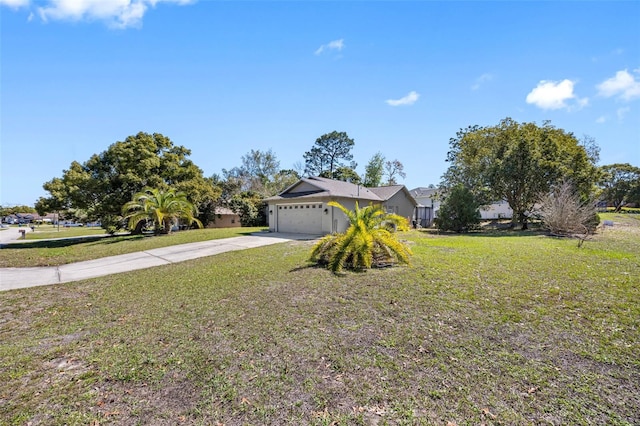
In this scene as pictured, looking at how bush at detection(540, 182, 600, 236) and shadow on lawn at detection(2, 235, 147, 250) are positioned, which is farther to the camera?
shadow on lawn at detection(2, 235, 147, 250)

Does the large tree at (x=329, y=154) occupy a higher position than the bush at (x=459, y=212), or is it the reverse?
the large tree at (x=329, y=154)

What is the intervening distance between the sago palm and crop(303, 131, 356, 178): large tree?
102 feet

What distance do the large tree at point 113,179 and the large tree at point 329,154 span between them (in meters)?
29.5

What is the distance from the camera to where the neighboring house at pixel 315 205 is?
18.1 meters

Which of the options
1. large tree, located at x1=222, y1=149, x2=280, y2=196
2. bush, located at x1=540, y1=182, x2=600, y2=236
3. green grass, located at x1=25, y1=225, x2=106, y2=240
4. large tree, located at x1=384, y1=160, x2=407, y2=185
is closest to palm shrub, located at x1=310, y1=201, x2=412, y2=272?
bush, located at x1=540, y1=182, x2=600, y2=236

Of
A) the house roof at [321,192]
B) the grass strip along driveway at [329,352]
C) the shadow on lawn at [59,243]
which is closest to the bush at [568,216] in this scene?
the grass strip along driveway at [329,352]

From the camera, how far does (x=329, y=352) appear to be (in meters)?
3.77

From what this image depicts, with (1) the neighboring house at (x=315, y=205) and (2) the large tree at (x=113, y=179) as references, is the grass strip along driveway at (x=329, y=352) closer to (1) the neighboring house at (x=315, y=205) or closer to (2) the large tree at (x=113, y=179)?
(1) the neighboring house at (x=315, y=205)

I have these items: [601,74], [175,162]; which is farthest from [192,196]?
[601,74]

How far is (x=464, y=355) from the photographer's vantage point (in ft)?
11.9

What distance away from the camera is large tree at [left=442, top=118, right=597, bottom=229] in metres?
19.4

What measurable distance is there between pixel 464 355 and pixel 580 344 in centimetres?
167

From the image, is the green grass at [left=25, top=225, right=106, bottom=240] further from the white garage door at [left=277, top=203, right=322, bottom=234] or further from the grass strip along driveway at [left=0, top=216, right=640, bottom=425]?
the grass strip along driveway at [left=0, top=216, right=640, bottom=425]

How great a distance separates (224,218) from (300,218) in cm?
1280
